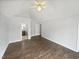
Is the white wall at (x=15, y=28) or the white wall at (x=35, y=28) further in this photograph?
the white wall at (x=35, y=28)

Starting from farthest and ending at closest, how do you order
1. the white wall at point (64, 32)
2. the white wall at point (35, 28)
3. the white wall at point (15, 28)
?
the white wall at point (35, 28) < the white wall at point (15, 28) < the white wall at point (64, 32)

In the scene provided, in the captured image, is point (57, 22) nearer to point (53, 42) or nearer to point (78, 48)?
point (53, 42)

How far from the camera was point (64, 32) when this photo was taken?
5.88 meters

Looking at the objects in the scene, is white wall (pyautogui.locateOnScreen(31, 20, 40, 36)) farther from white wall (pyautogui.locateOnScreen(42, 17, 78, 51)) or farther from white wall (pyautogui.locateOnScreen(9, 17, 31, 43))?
white wall (pyautogui.locateOnScreen(42, 17, 78, 51))

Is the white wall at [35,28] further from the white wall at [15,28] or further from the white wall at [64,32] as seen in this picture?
the white wall at [64,32]

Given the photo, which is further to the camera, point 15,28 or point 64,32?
point 15,28

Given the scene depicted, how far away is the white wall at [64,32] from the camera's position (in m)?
5.28

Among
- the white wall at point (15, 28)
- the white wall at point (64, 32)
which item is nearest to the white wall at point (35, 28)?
the white wall at point (15, 28)

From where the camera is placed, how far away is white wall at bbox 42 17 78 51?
5.28 m

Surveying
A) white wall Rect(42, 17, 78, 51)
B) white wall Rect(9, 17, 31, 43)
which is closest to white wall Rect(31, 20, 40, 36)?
white wall Rect(9, 17, 31, 43)

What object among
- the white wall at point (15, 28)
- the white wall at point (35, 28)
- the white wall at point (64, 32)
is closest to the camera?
the white wall at point (64, 32)

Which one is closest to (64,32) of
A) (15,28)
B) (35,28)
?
(35,28)

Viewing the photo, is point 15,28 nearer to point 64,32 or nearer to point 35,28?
point 35,28

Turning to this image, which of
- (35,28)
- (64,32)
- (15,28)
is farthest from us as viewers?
(35,28)
